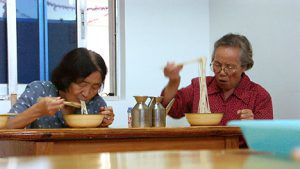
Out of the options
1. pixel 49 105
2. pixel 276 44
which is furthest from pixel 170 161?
pixel 276 44

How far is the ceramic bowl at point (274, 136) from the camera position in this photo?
2.58 ft

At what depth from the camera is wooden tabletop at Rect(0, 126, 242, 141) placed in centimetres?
194

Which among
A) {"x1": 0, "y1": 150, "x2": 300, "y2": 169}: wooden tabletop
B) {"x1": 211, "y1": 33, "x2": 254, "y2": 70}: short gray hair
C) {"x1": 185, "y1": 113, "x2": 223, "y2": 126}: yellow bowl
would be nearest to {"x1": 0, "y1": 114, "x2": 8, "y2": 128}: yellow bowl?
{"x1": 185, "y1": 113, "x2": 223, "y2": 126}: yellow bowl

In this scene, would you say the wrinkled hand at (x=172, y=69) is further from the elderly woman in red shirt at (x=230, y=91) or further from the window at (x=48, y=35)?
the window at (x=48, y=35)

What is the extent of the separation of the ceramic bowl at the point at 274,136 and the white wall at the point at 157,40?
3175 millimetres

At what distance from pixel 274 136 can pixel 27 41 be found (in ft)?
11.2

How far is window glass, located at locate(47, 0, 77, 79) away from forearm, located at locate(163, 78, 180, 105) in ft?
4.85

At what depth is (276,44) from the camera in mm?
3461

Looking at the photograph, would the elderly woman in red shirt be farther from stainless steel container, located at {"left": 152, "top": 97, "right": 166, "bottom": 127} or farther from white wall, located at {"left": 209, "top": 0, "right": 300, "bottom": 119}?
white wall, located at {"left": 209, "top": 0, "right": 300, "bottom": 119}

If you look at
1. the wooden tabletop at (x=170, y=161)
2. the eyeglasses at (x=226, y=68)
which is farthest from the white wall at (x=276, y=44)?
the wooden tabletop at (x=170, y=161)

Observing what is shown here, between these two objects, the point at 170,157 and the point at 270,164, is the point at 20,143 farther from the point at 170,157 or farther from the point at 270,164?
the point at 270,164

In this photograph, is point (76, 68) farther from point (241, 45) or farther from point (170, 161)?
point (170, 161)

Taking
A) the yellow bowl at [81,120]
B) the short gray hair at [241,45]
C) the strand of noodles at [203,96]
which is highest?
the short gray hair at [241,45]

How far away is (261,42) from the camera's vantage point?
3639mm
